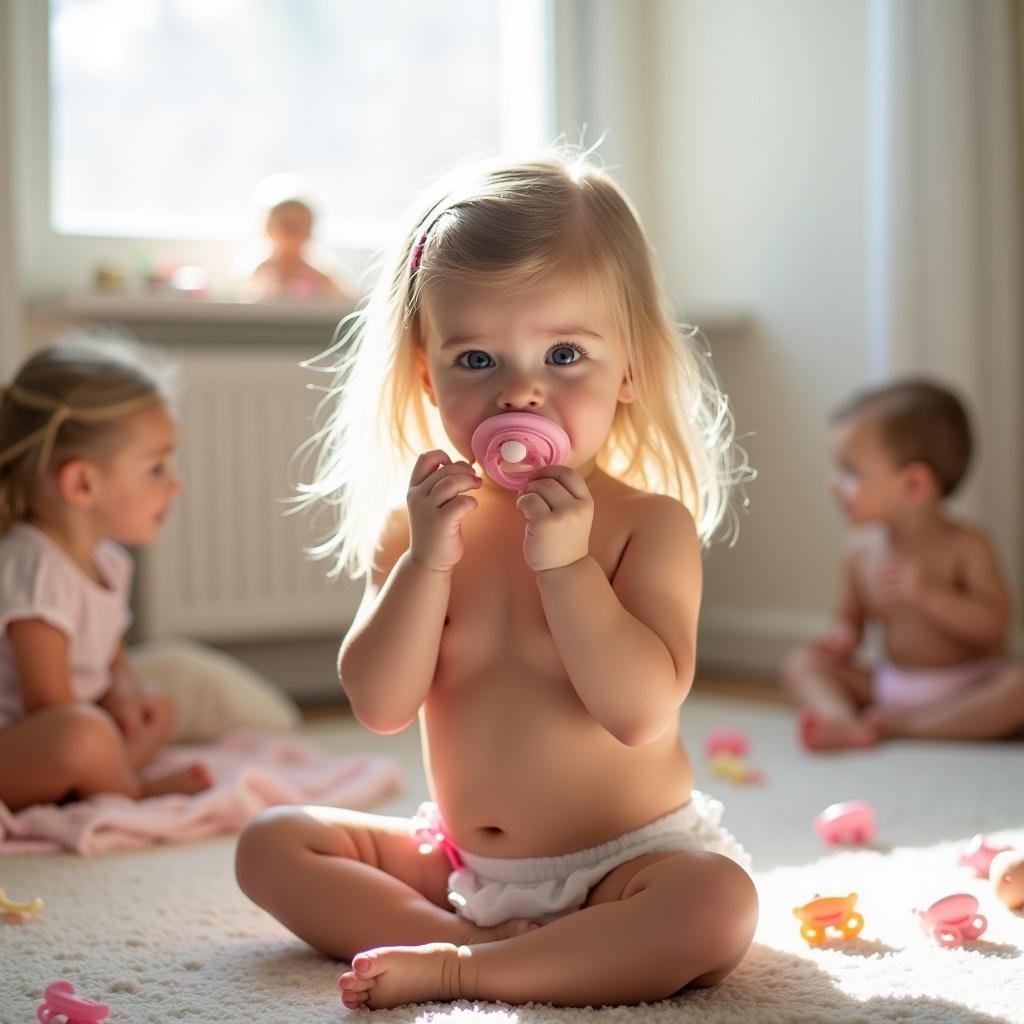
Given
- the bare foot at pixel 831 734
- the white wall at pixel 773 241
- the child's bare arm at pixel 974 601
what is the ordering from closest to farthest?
the bare foot at pixel 831 734, the child's bare arm at pixel 974 601, the white wall at pixel 773 241

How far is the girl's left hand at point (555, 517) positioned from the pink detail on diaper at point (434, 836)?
0.89 ft

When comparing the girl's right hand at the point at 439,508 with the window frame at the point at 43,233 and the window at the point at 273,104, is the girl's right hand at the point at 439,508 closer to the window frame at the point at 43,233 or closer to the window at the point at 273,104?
the window frame at the point at 43,233

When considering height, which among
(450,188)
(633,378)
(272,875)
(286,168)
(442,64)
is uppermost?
(442,64)

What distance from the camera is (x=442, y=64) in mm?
2941

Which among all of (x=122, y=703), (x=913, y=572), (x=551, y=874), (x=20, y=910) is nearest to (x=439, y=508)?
(x=551, y=874)

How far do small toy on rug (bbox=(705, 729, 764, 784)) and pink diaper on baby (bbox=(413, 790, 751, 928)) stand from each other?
73 cm

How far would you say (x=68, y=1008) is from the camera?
96cm

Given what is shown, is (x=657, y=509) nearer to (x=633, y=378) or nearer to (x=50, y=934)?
(x=633, y=378)

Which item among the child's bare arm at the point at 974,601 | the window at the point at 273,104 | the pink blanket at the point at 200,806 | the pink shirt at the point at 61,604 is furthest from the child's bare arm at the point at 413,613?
the window at the point at 273,104

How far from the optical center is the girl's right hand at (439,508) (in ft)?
3.46

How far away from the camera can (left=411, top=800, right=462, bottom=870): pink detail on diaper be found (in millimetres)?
1182

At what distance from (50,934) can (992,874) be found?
2.62ft

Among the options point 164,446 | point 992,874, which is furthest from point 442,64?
point 992,874

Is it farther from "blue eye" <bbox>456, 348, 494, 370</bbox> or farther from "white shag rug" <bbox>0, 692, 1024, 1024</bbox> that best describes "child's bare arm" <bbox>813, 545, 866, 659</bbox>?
"blue eye" <bbox>456, 348, 494, 370</bbox>
